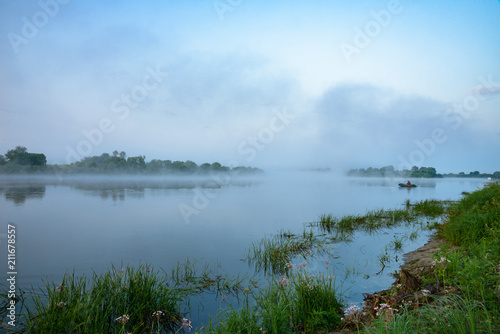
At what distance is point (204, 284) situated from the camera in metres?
6.65

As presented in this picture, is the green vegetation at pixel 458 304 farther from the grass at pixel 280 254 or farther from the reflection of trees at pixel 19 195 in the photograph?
the reflection of trees at pixel 19 195

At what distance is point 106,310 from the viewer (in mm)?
4246

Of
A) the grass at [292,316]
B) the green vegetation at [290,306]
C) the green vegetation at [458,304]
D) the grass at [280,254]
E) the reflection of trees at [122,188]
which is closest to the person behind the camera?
the green vegetation at [458,304]

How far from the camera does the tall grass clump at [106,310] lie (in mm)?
3920

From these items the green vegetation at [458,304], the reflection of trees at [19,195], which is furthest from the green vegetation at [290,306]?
the reflection of trees at [19,195]

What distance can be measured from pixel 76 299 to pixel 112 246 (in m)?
7.63

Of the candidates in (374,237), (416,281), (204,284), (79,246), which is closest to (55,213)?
(79,246)

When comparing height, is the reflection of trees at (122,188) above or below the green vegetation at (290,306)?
below

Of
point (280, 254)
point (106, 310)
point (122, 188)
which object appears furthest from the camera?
point (122, 188)

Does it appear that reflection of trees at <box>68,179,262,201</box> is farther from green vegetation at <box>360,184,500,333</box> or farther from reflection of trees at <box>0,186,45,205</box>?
green vegetation at <box>360,184,500,333</box>

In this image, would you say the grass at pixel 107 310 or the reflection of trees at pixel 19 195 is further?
the reflection of trees at pixel 19 195

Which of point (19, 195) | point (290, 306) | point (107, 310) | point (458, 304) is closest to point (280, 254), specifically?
point (290, 306)

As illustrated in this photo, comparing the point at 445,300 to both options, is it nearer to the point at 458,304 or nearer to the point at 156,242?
the point at 458,304

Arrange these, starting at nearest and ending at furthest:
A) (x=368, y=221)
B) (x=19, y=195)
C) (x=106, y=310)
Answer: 1. (x=106, y=310)
2. (x=368, y=221)
3. (x=19, y=195)
